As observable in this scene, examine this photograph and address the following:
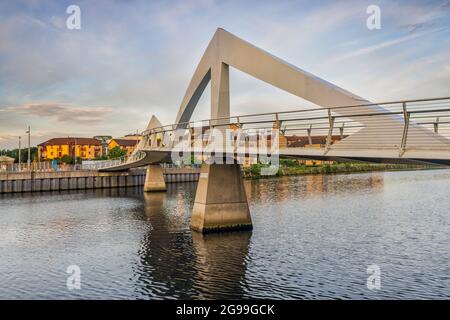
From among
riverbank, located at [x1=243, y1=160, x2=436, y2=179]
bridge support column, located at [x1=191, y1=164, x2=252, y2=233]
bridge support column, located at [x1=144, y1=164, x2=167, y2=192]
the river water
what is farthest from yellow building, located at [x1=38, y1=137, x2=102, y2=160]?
bridge support column, located at [x1=191, y1=164, x2=252, y2=233]

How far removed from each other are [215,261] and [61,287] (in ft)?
22.3

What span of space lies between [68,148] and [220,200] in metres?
139

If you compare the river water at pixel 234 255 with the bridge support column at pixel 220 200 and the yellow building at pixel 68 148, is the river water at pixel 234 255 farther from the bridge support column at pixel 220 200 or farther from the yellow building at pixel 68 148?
the yellow building at pixel 68 148

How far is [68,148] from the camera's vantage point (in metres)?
153

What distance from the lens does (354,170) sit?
108625 millimetres

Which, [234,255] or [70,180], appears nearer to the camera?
[234,255]

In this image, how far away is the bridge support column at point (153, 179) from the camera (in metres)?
58.5

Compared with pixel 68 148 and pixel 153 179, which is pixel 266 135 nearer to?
pixel 153 179

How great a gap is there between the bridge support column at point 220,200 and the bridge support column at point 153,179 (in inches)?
1288

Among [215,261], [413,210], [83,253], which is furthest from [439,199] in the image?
[83,253]

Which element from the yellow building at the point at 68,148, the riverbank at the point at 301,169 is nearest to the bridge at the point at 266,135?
the riverbank at the point at 301,169

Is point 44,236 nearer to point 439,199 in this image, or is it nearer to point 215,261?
point 215,261

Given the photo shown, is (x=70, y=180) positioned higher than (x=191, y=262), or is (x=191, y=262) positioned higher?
(x=70, y=180)

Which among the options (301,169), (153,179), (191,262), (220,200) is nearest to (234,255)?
(191,262)
